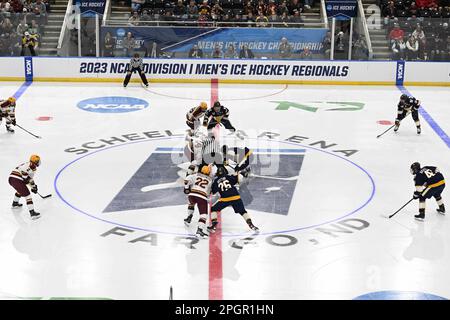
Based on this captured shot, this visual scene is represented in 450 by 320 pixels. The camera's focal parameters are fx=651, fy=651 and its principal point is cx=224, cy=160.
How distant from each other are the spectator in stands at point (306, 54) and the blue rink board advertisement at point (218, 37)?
0.09 m

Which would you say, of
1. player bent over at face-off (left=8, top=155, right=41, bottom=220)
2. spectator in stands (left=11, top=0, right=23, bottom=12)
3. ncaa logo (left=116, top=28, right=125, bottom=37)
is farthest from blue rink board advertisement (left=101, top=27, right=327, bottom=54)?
player bent over at face-off (left=8, top=155, right=41, bottom=220)

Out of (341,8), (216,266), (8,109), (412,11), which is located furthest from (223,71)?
(216,266)

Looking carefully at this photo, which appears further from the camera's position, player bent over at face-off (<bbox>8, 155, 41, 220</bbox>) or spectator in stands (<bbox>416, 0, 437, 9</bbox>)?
spectator in stands (<bbox>416, 0, 437, 9</bbox>)

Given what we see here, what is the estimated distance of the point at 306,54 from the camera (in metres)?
19.9

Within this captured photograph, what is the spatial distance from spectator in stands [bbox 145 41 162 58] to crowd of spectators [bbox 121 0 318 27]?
2.37 ft


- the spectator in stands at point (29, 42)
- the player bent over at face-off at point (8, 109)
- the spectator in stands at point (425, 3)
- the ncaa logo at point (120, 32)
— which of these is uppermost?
the spectator in stands at point (425, 3)

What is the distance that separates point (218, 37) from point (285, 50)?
6.85 feet

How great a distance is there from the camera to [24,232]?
355 inches

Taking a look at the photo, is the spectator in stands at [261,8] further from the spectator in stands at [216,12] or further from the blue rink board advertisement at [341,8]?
the blue rink board advertisement at [341,8]

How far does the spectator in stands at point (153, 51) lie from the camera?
65.0ft

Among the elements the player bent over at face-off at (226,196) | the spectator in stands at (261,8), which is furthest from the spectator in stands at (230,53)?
the player bent over at face-off at (226,196)

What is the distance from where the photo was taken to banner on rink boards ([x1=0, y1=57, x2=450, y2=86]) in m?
19.7

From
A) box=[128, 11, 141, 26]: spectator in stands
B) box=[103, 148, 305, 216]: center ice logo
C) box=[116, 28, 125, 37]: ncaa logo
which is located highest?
box=[128, 11, 141, 26]: spectator in stands

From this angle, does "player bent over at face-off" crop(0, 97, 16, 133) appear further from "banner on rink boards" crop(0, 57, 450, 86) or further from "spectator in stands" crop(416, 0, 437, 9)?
"spectator in stands" crop(416, 0, 437, 9)
